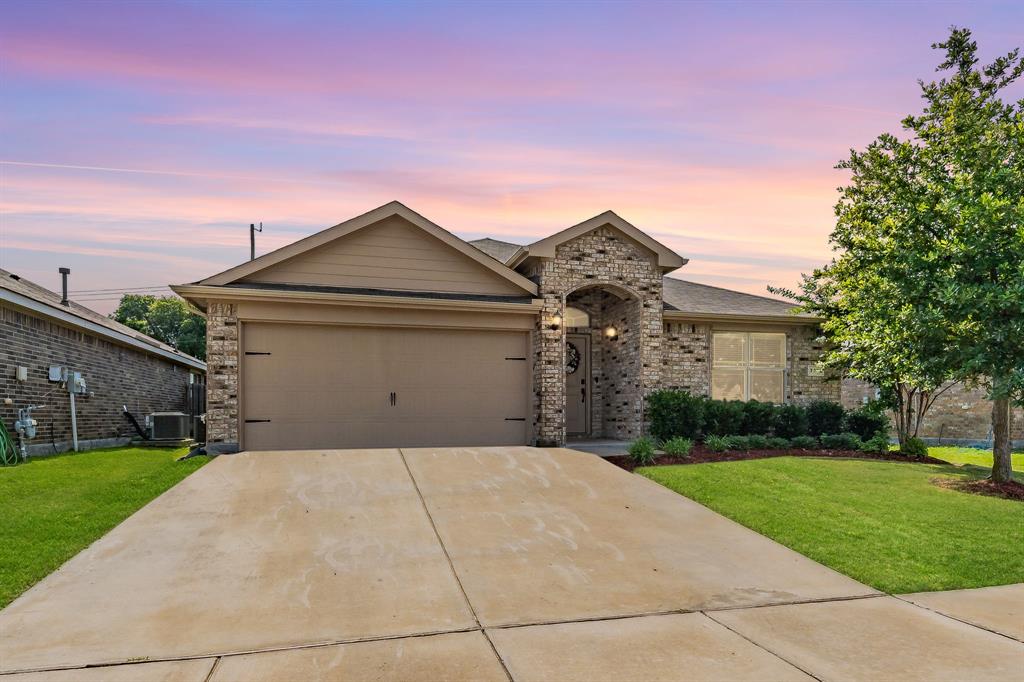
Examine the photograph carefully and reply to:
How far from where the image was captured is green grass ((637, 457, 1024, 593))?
6.48m

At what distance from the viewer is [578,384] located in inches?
641

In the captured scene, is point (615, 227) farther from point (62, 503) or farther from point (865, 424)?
point (62, 503)

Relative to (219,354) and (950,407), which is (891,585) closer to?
(219,354)

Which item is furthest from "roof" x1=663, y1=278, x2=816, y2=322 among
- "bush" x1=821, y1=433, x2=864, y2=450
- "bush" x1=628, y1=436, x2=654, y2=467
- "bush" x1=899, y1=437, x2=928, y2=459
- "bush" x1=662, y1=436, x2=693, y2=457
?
"bush" x1=628, y1=436, x2=654, y2=467

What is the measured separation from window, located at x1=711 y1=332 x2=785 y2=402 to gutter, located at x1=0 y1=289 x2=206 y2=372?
14.8 meters

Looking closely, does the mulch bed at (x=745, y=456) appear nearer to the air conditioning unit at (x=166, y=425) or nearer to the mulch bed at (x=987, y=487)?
the mulch bed at (x=987, y=487)

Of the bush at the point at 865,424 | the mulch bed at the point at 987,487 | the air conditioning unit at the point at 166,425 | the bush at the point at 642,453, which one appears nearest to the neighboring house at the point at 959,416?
the bush at the point at 865,424

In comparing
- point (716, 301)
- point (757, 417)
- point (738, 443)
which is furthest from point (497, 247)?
point (738, 443)

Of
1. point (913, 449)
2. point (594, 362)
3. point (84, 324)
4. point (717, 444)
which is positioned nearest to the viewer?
point (717, 444)

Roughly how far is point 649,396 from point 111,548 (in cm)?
Result: 1090

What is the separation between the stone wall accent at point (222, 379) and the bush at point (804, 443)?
38.9ft

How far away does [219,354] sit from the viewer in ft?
39.5

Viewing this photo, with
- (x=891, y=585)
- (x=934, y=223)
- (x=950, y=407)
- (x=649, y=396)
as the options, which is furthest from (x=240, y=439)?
(x=950, y=407)

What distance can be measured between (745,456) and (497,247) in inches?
458
